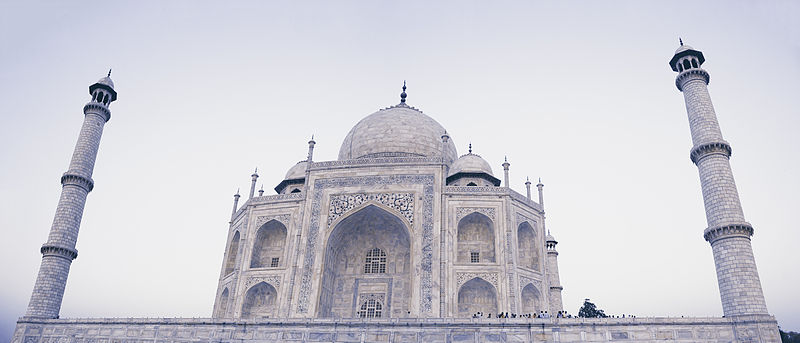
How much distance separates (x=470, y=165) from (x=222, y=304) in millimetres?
12348

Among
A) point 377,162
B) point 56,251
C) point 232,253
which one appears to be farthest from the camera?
point 232,253

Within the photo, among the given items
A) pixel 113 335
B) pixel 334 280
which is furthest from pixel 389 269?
pixel 113 335

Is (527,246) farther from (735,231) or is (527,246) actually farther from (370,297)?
(735,231)

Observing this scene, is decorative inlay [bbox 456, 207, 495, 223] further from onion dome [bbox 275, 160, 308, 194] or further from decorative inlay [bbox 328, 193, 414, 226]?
onion dome [bbox 275, 160, 308, 194]

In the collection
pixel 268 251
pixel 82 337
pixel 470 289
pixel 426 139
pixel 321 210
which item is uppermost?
pixel 426 139

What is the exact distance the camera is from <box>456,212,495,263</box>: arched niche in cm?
2041

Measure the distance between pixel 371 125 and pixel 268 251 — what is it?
27.5 ft

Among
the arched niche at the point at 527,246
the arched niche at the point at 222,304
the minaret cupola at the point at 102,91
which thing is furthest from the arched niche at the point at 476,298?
the minaret cupola at the point at 102,91

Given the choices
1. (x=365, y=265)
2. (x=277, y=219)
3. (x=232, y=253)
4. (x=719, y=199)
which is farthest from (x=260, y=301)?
(x=719, y=199)

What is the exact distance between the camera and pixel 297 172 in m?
25.2

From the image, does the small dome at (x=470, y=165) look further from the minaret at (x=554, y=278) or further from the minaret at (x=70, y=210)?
the minaret at (x=70, y=210)

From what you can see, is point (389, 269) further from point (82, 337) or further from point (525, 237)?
point (82, 337)

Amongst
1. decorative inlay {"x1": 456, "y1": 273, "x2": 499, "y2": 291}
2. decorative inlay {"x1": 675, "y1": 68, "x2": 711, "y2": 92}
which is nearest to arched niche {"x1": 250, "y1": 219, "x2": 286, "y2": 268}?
decorative inlay {"x1": 456, "y1": 273, "x2": 499, "y2": 291}

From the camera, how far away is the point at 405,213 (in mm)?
20453
